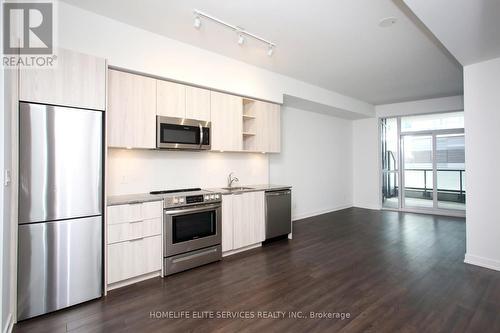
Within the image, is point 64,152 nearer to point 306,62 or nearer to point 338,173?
point 306,62

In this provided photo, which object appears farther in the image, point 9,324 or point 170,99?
point 170,99

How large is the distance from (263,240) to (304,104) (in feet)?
10.7

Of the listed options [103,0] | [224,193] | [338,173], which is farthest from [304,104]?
[103,0]

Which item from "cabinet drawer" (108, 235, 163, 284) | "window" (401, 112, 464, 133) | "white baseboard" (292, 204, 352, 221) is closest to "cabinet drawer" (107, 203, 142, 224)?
"cabinet drawer" (108, 235, 163, 284)

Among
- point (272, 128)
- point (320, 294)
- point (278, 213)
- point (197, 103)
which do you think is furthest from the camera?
point (272, 128)

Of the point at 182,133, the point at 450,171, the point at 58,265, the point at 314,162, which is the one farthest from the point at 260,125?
the point at 450,171

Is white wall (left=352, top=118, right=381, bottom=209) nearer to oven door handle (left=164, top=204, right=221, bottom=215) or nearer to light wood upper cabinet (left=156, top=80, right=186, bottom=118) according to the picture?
oven door handle (left=164, top=204, right=221, bottom=215)

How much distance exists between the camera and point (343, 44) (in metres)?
3.54

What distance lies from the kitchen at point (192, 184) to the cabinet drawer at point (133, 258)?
13 mm

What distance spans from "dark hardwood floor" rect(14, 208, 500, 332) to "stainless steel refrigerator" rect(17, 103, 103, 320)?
25cm

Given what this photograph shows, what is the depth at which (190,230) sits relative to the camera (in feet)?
10.9

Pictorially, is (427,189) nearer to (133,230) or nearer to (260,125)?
(260,125)

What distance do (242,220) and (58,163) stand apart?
246cm

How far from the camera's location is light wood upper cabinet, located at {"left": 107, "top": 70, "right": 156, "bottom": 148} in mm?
2953
